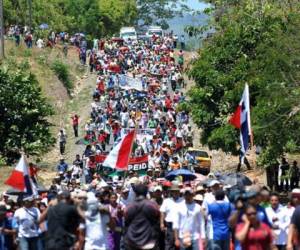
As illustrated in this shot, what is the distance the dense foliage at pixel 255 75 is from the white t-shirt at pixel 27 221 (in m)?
14.7

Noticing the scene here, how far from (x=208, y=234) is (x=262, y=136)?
16421 millimetres

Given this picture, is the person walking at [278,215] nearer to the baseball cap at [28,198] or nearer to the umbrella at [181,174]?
the baseball cap at [28,198]

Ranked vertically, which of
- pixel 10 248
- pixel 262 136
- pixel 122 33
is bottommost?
pixel 122 33

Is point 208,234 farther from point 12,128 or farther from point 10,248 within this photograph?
point 12,128

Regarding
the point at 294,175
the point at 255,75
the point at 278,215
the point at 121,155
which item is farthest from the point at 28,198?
the point at 255,75

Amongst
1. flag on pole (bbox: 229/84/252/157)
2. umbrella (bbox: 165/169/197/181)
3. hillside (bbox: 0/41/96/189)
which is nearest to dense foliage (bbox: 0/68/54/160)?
hillside (bbox: 0/41/96/189)

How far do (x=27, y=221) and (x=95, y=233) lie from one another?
1.99m

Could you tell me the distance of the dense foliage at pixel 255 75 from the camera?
31.5 meters

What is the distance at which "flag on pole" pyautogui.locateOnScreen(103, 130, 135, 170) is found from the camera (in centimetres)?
1934

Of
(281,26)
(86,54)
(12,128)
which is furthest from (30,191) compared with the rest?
(86,54)

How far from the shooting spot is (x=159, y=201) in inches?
701

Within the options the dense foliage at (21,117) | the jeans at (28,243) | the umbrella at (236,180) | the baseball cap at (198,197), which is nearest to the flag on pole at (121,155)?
the umbrella at (236,180)

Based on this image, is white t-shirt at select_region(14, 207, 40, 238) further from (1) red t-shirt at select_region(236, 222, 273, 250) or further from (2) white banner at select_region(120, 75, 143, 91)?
(2) white banner at select_region(120, 75, 143, 91)

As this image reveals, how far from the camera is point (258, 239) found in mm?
13086
